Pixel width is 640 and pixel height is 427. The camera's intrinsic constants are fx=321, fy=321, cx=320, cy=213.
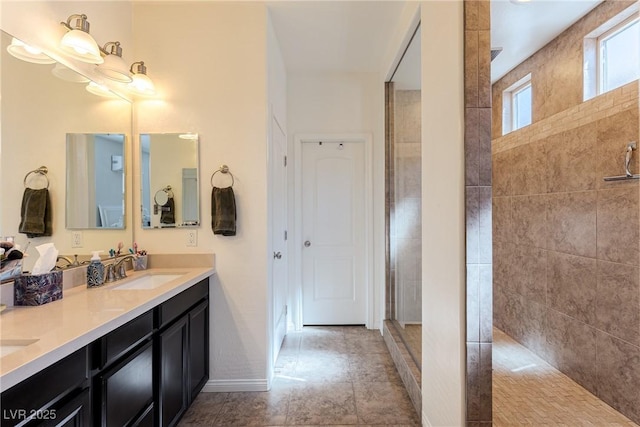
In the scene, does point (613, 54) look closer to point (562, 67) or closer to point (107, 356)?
point (562, 67)

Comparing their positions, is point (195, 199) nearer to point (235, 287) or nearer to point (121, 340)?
point (235, 287)

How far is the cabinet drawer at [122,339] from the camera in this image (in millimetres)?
1164

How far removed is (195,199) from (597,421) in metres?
2.88

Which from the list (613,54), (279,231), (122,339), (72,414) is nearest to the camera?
(72,414)

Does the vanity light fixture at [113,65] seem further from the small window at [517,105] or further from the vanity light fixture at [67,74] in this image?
the small window at [517,105]

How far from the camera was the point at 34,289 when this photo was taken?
1373 millimetres

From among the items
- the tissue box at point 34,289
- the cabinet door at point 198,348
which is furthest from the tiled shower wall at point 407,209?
the tissue box at point 34,289

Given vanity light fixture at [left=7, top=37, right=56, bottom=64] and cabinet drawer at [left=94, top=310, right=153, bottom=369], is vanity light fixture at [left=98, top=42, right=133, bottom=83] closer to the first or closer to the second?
vanity light fixture at [left=7, top=37, right=56, bottom=64]

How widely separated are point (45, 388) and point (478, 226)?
1.56 meters

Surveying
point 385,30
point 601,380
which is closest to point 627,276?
point 601,380

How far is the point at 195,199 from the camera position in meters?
2.29

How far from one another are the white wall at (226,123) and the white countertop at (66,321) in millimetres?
576

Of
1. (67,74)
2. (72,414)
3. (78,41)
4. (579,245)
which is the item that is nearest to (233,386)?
(72,414)

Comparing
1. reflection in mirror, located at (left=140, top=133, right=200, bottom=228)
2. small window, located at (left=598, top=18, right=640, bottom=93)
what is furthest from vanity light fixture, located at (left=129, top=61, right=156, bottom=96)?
small window, located at (left=598, top=18, right=640, bottom=93)
